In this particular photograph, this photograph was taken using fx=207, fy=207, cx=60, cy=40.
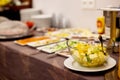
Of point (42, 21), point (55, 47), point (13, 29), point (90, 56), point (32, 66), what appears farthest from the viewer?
point (42, 21)

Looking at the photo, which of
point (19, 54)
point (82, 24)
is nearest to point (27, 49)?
point (19, 54)

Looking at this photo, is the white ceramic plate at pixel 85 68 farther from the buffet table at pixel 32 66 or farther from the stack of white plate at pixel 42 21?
the stack of white plate at pixel 42 21

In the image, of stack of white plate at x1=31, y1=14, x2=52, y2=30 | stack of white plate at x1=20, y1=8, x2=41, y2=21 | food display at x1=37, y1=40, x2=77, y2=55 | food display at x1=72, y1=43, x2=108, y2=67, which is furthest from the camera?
stack of white plate at x1=20, y1=8, x2=41, y2=21

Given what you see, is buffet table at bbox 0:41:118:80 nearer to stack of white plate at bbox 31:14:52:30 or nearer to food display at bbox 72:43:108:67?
food display at bbox 72:43:108:67

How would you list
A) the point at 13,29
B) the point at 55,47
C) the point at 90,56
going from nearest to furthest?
the point at 90,56 < the point at 55,47 < the point at 13,29

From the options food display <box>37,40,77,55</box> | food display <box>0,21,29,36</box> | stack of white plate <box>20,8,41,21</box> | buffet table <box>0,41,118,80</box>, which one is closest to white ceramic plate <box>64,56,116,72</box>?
buffet table <box>0,41,118,80</box>

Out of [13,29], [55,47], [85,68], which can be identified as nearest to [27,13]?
[13,29]

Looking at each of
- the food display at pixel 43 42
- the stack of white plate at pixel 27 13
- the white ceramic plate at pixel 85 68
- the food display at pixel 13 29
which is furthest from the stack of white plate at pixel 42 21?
the white ceramic plate at pixel 85 68

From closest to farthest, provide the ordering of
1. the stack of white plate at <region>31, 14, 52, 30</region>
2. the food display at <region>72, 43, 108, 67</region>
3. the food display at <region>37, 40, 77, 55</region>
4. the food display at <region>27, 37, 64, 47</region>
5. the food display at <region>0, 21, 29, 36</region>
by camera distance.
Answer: the food display at <region>72, 43, 108, 67</region> → the food display at <region>37, 40, 77, 55</region> → the food display at <region>27, 37, 64, 47</region> → the food display at <region>0, 21, 29, 36</region> → the stack of white plate at <region>31, 14, 52, 30</region>

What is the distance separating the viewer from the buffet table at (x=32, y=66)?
737 millimetres

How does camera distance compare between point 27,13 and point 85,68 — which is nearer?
point 85,68

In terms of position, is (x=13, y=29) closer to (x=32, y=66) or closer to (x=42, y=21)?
(x=42, y=21)

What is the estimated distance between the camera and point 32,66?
0.93 m

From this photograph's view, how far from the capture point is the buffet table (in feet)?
2.42
